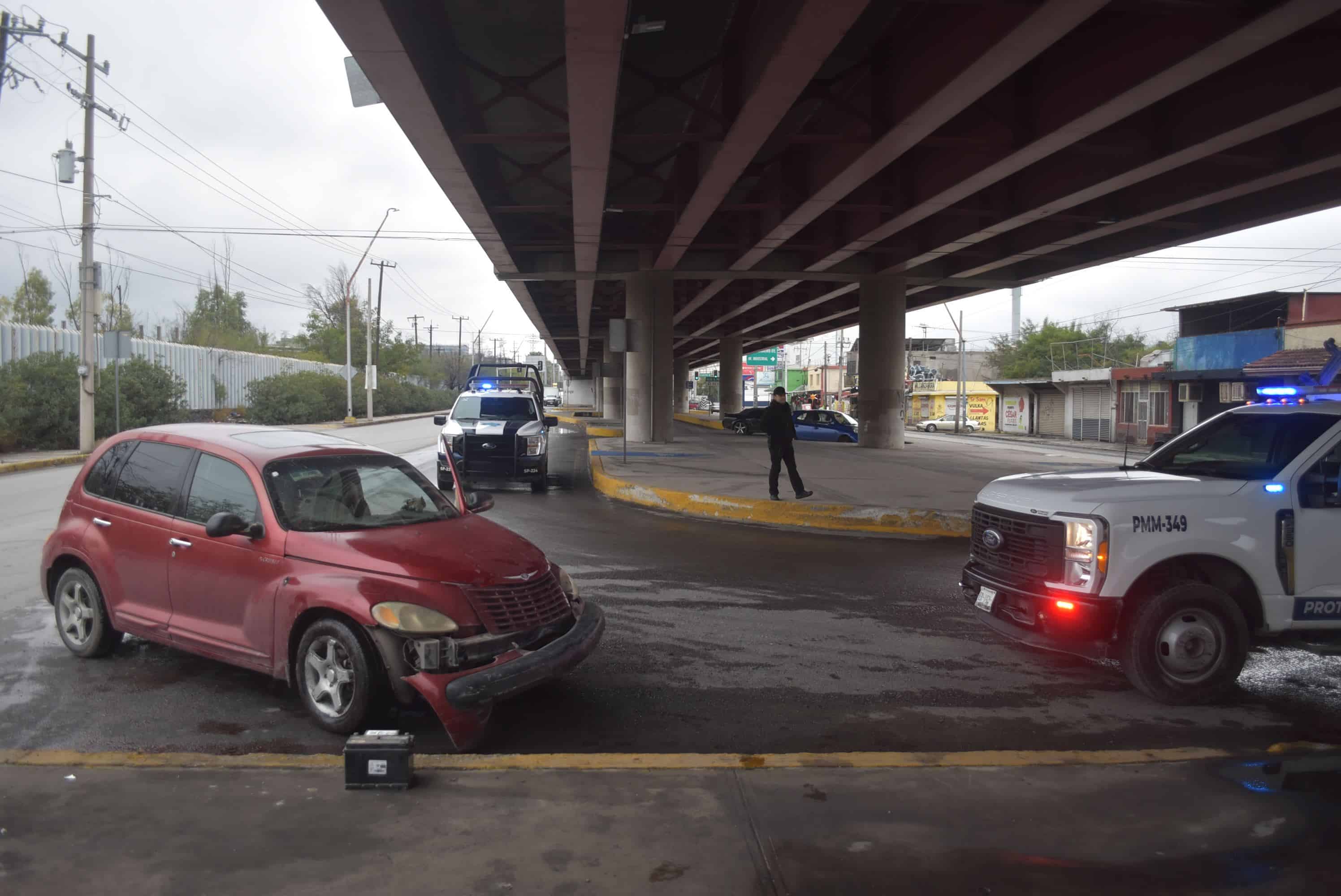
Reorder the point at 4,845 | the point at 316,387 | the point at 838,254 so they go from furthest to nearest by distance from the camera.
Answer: the point at 316,387
the point at 838,254
the point at 4,845

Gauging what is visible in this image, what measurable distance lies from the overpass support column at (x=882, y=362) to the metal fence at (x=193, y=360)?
881 inches

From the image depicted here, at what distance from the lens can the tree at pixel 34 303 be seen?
47156 mm

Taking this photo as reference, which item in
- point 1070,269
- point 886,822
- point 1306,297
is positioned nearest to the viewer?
point 886,822

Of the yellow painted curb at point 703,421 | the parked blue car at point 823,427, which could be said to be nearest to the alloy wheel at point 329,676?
the parked blue car at point 823,427

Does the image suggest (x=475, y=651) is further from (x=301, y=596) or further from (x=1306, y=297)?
(x=1306, y=297)

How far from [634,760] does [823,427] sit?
34.8 metres

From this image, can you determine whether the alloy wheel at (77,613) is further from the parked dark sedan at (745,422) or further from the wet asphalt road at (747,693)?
the parked dark sedan at (745,422)

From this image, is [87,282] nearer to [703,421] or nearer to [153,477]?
[153,477]

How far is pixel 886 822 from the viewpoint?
3713 mm

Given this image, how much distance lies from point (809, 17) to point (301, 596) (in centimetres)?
888

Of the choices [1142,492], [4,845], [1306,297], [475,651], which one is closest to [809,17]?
[1142,492]

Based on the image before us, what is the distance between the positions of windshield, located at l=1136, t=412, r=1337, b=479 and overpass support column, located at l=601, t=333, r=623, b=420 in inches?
2114

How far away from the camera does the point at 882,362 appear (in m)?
31.8

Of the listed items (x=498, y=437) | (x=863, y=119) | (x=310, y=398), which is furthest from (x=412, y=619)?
(x=310, y=398)
